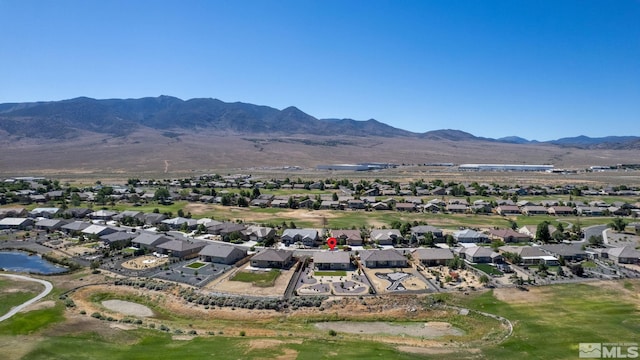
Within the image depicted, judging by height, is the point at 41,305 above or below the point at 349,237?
below

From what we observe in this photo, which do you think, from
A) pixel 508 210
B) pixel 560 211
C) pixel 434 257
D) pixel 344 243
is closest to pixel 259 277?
pixel 344 243

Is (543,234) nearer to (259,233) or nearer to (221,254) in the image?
(259,233)

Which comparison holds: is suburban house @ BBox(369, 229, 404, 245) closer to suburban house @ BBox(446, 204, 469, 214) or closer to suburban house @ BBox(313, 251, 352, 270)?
suburban house @ BBox(313, 251, 352, 270)

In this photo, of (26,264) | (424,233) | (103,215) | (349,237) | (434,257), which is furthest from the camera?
(103,215)

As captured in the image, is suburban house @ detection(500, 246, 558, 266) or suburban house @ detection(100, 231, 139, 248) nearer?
suburban house @ detection(500, 246, 558, 266)

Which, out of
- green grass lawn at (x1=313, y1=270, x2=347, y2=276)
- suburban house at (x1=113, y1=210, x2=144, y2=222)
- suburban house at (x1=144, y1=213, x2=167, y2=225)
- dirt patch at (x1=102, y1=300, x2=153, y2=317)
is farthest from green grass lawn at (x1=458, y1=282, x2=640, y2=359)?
suburban house at (x1=113, y1=210, x2=144, y2=222)

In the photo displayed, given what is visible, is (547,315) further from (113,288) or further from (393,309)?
(113,288)
